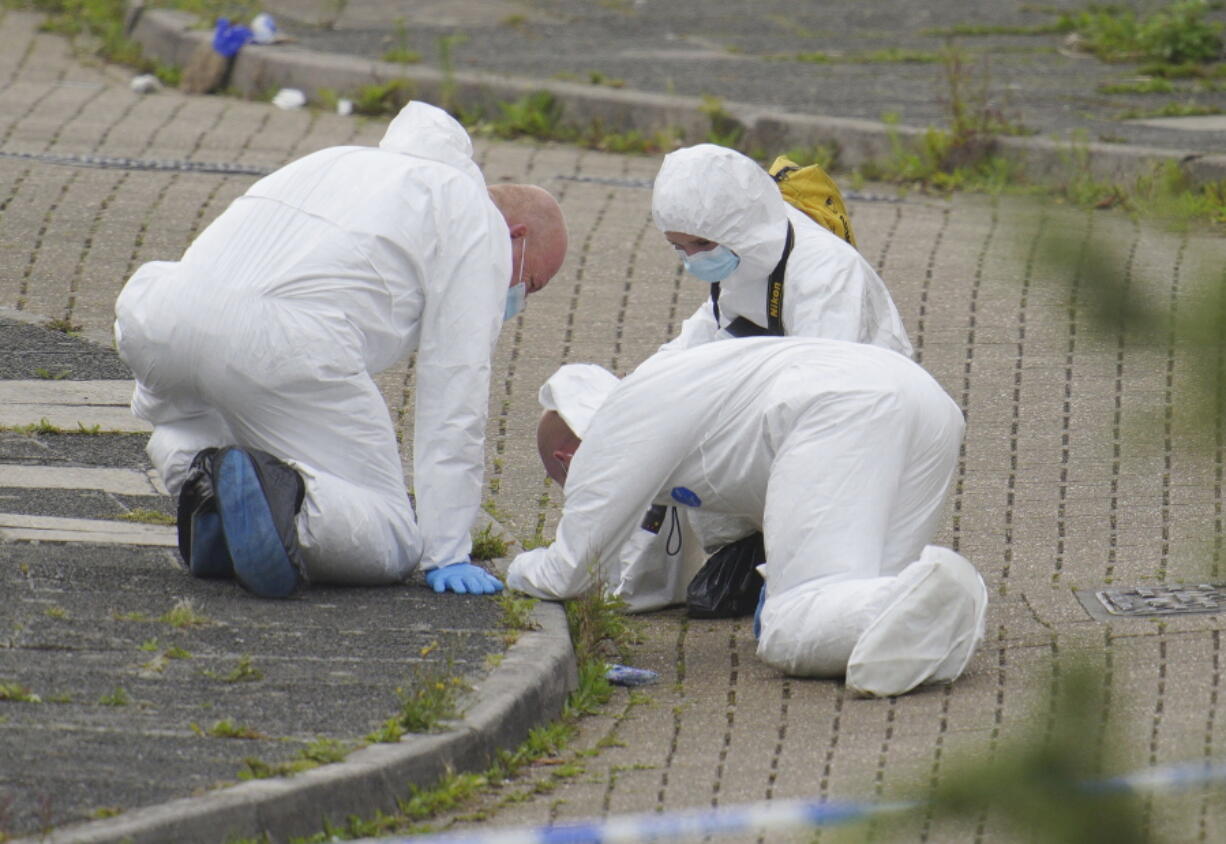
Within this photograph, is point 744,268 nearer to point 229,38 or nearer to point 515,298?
point 515,298

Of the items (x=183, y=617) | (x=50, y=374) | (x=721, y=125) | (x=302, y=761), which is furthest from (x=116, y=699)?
(x=721, y=125)

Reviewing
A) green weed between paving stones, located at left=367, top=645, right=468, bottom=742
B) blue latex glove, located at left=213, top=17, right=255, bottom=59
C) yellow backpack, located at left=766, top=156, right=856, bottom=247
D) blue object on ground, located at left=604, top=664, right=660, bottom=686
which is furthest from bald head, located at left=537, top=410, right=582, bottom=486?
blue latex glove, located at left=213, top=17, right=255, bottom=59

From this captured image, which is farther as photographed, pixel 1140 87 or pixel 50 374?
pixel 1140 87

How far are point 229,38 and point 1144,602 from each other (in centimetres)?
704

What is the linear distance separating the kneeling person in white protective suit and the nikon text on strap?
47 centimetres

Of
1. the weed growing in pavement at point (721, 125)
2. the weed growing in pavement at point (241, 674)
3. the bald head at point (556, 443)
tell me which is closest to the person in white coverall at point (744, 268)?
the bald head at point (556, 443)

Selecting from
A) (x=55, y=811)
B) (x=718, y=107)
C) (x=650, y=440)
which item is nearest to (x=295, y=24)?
(x=718, y=107)

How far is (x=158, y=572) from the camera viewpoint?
15.1 feet

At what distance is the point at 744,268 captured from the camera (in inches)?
201

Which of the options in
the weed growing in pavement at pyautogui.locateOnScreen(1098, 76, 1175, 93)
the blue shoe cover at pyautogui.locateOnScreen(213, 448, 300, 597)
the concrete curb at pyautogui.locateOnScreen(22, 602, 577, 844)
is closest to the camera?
the concrete curb at pyautogui.locateOnScreen(22, 602, 577, 844)

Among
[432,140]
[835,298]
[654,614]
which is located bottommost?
[654,614]

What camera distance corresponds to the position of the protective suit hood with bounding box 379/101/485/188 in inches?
193

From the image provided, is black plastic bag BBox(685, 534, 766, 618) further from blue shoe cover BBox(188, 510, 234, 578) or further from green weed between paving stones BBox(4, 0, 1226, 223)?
green weed between paving stones BBox(4, 0, 1226, 223)

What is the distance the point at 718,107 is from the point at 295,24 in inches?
143
